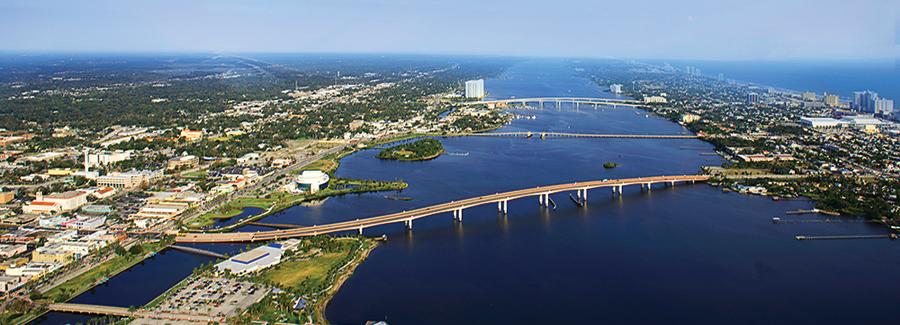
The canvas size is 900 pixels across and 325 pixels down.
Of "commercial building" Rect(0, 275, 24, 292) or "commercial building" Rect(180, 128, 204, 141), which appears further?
"commercial building" Rect(180, 128, 204, 141)

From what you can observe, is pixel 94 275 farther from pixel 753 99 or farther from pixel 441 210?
pixel 753 99

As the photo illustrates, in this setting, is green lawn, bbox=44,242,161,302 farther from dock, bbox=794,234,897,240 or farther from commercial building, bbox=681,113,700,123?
commercial building, bbox=681,113,700,123

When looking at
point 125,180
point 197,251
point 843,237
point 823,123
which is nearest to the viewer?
point 197,251

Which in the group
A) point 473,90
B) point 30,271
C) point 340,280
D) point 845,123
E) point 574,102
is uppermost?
point 473,90

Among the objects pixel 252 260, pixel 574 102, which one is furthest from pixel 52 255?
pixel 574 102

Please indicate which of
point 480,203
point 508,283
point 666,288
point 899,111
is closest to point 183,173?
point 480,203

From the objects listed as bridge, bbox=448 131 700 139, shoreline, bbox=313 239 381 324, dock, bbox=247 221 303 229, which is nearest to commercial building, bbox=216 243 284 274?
shoreline, bbox=313 239 381 324

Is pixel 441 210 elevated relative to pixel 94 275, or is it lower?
elevated
